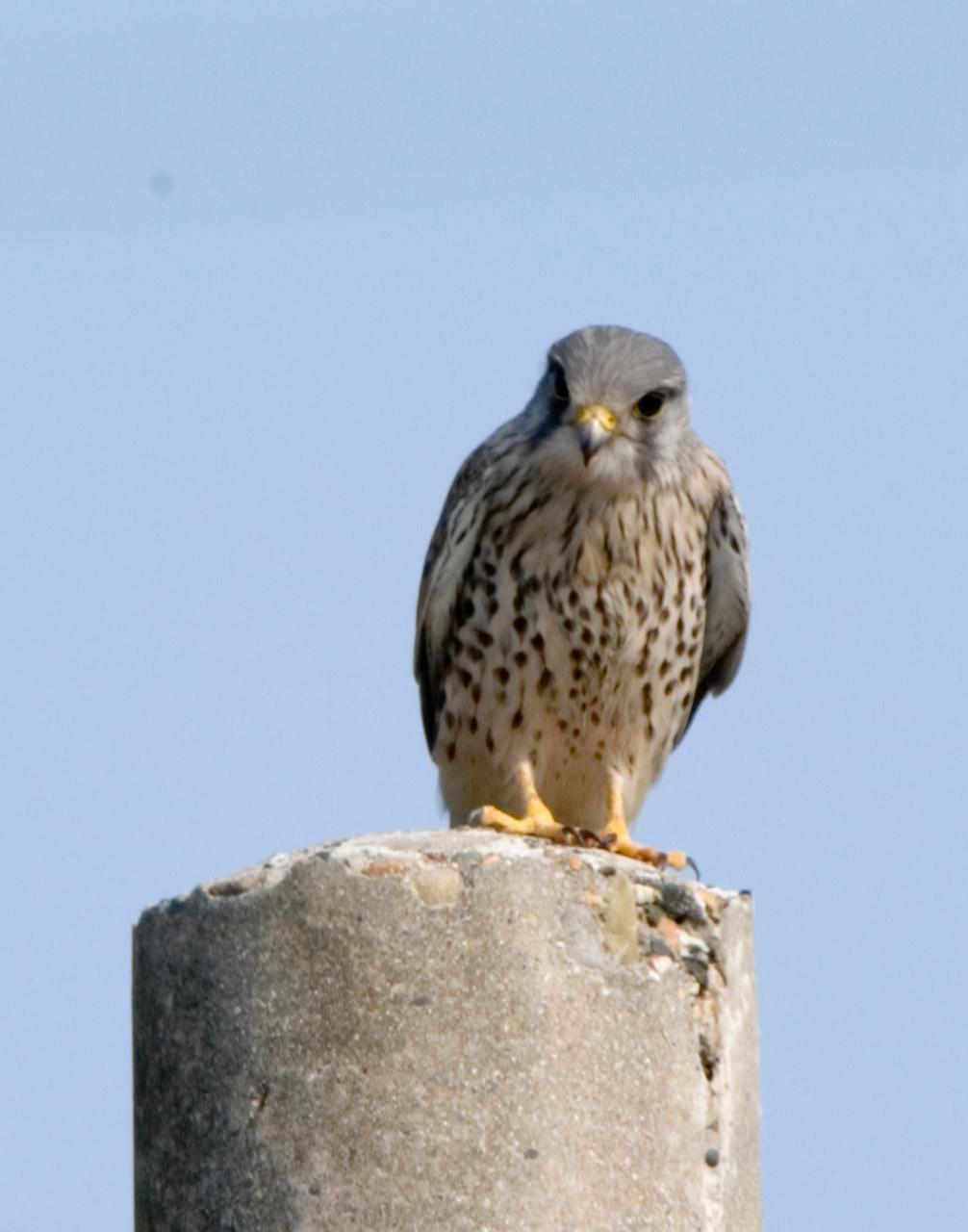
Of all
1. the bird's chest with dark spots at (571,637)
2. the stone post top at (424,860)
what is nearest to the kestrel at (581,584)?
the bird's chest with dark spots at (571,637)

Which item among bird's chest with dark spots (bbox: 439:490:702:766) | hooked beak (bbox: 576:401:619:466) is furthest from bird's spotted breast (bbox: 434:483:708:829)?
hooked beak (bbox: 576:401:619:466)

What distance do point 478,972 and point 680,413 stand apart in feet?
10.4

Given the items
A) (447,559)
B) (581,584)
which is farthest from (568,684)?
(447,559)

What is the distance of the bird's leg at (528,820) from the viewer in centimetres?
484

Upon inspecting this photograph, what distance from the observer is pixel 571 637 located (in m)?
6.14

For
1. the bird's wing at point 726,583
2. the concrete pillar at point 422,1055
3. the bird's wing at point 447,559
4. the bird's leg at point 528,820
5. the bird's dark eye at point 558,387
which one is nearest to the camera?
the concrete pillar at point 422,1055

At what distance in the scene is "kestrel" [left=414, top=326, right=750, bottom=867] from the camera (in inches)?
241

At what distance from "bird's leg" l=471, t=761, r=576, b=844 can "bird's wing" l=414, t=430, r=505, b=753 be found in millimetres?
424

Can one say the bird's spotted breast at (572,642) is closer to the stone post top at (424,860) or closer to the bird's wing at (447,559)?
the bird's wing at (447,559)

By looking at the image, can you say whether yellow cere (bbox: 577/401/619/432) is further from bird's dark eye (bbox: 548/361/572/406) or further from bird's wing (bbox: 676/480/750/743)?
bird's wing (bbox: 676/480/750/743)

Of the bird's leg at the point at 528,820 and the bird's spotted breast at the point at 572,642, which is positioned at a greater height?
the bird's spotted breast at the point at 572,642

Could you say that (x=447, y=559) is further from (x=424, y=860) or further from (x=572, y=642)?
(x=424, y=860)

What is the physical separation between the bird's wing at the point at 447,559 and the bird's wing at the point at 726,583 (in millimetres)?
622

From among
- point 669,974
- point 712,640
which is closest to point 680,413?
point 712,640
